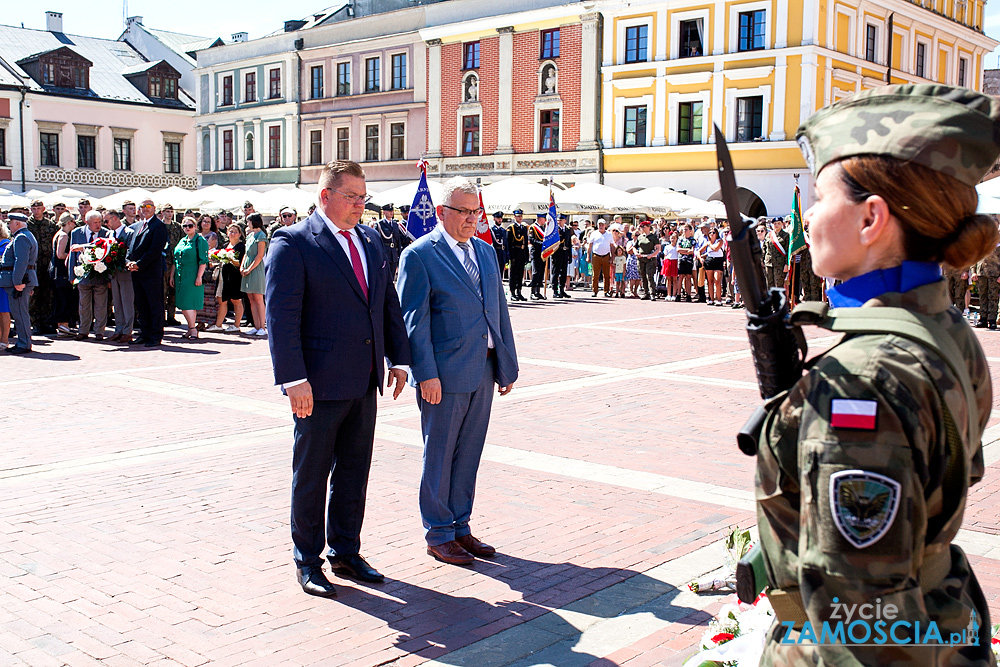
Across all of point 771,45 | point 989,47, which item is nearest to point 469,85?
point 771,45

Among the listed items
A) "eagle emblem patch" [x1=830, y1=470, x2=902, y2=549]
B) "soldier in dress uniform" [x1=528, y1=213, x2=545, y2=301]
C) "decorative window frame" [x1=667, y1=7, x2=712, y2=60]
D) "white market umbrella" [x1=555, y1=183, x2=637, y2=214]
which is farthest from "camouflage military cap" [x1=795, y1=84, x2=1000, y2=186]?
"decorative window frame" [x1=667, y1=7, x2=712, y2=60]

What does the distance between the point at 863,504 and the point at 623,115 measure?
125 feet

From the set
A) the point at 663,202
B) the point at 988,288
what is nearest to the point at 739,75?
the point at 663,202

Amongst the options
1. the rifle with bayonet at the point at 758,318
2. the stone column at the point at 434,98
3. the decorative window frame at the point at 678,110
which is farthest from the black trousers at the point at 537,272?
the rifle with bayonet at the point at 758,318

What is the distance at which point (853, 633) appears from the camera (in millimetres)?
1611

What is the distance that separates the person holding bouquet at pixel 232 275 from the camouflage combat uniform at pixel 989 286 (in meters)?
12.3

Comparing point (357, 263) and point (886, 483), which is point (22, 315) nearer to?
point (357, 263)

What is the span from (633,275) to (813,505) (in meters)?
23.2

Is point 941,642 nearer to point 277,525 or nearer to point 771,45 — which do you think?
point 277,525

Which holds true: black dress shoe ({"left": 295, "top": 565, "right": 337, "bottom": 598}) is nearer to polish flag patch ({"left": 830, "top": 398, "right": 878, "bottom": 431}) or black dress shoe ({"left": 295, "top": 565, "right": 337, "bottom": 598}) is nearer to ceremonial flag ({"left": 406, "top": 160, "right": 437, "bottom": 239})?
polish flag patch ({"left": 830, "top": 398, "right": 878, "bottom": 431})

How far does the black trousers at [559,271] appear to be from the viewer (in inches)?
941

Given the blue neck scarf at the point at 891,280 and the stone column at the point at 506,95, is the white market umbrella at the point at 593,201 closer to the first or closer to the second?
the stone column at the point at 506,95

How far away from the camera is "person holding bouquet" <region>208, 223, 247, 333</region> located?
15436 mm

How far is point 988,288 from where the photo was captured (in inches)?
677
